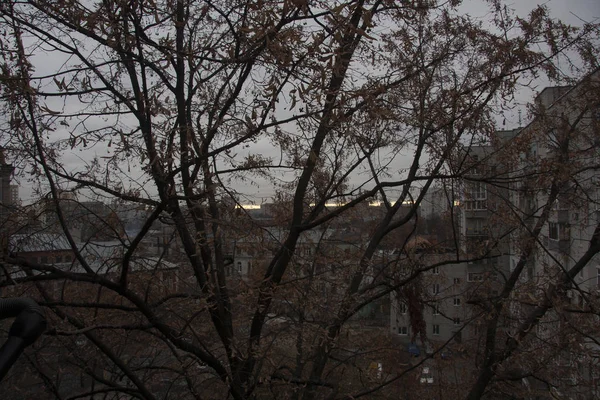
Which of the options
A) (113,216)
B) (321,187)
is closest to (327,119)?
(113,216)

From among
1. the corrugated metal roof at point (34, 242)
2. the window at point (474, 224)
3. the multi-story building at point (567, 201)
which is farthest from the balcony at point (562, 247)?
the corrugated metal roof at point (34, 242)

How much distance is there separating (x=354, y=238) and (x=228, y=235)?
15.5 ft

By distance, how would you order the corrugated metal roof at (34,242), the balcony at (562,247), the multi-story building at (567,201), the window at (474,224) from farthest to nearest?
the window at (474,224) < the balcony at (562,247) < the multi-story building at (567,201) < the corrugated metal roof at (34,242)

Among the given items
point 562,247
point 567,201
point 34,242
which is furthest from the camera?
point 562,247

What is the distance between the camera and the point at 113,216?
3.84m

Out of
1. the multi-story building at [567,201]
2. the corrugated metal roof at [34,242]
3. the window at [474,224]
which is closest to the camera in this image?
the corrugated metal roof at [34,242]

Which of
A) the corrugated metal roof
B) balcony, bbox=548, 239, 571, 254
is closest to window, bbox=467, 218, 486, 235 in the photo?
balcony, bbox=548, 239, 571, 254

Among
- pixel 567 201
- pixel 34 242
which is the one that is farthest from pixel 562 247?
pixel 34 242

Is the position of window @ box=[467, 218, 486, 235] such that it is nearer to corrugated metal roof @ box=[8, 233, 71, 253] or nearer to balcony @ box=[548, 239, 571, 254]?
balcony @ box=[548, 239, 571, 254]

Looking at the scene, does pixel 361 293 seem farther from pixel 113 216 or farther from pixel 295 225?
pixel 113 216

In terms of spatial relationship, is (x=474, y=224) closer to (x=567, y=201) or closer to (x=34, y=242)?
(x=567, y=201)

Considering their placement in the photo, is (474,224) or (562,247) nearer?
(562,247)

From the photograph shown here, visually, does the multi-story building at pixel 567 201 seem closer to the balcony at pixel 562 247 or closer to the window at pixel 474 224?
the balcony at pixel 562 247

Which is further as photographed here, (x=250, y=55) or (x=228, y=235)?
(x=228, y=235)
